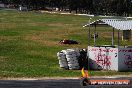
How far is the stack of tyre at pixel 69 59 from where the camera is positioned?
2872 centimetres

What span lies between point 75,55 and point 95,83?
17.2 m

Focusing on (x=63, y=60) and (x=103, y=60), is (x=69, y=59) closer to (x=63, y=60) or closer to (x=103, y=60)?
(x=63, y=60)

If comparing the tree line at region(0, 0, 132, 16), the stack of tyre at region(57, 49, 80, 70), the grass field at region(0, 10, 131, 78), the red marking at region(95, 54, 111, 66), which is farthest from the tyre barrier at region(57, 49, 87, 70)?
the tree line at region(0, 0, 132, 16)

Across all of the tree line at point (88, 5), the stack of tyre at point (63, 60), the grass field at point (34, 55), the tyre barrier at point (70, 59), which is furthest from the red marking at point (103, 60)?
the tree line at point (88, 5)

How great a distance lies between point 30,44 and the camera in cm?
4616

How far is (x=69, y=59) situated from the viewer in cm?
2870

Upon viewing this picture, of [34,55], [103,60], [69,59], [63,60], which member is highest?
[69,59]

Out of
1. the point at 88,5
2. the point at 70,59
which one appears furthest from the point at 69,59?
the point at 88,5

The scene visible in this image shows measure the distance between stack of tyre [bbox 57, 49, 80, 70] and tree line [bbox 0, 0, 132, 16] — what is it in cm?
12065

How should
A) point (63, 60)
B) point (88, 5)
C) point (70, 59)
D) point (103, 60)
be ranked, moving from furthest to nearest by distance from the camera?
point (88, 5) < point (103, 60) < point (63, 60) < point (70, 59)

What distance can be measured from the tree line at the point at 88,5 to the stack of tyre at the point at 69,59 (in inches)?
4750

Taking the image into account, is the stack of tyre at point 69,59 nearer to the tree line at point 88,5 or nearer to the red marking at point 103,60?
the red marking at point 103,60

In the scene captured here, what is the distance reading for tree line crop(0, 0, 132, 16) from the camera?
159 m

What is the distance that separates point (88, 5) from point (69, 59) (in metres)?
145
